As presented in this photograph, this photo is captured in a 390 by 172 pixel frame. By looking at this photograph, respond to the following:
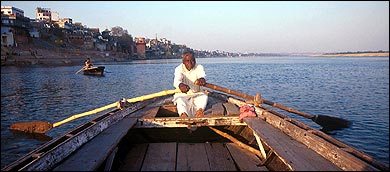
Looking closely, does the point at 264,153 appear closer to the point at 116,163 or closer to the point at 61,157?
the point at 116,163

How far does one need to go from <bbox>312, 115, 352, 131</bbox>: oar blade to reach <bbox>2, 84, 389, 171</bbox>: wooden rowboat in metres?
4.64

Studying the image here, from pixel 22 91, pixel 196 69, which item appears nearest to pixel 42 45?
pixel 22 91

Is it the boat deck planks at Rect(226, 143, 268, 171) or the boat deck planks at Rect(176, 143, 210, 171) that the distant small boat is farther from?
the boat deck planks at Rect(226, 143, 268, 171)

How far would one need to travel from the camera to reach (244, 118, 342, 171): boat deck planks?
2.04 m

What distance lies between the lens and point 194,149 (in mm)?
3348

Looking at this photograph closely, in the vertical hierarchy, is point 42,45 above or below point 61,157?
above

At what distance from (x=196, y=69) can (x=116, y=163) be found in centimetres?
243

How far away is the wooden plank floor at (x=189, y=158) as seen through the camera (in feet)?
9.00

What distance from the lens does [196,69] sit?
476 centimetres

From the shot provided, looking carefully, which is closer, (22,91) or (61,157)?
(61,157)

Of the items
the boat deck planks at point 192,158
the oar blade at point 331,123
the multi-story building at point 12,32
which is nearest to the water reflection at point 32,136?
the boat deck planks at point 192,158

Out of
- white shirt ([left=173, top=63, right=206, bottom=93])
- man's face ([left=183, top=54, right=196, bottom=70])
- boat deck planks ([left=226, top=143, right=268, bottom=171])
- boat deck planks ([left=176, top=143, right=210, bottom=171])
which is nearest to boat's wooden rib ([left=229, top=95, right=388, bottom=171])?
boat deck planks ([left=226, top=143, right=268, bottom=171])

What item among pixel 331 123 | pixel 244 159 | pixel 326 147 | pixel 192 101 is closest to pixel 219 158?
pixel 244 159

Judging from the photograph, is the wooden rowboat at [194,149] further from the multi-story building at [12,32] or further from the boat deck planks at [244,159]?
the multi-story building at [12,32]
